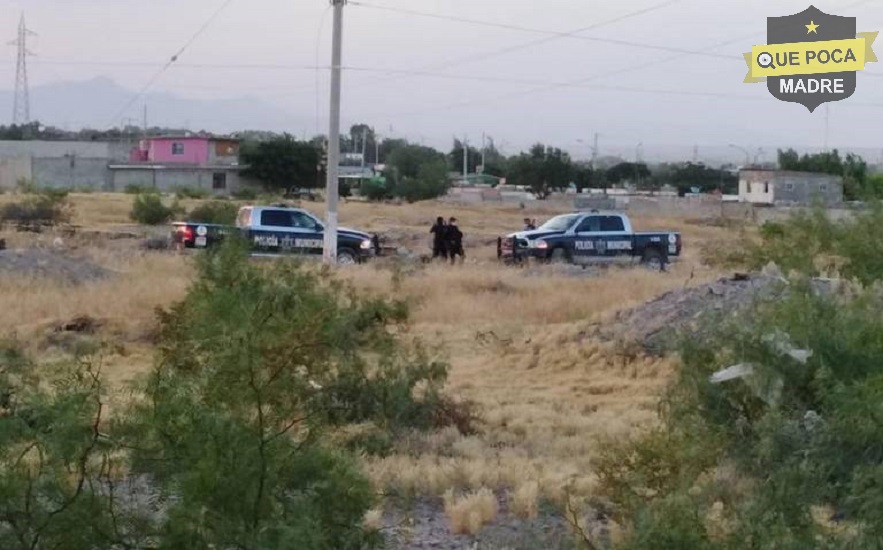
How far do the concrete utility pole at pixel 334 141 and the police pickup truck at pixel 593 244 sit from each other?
744 cm

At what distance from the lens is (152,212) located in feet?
197

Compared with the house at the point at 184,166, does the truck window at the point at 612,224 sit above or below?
below

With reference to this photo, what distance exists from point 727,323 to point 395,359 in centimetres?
464

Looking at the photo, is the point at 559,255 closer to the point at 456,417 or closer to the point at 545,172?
the point at 456,417

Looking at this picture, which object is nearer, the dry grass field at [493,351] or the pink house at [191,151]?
the dry grass field at [493,351]

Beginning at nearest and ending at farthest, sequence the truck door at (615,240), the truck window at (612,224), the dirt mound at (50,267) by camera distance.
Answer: the dirt mound at (50,267), the truck door at (615,240), the truck window at (612,224)

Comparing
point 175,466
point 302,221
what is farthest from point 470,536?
point 302,221

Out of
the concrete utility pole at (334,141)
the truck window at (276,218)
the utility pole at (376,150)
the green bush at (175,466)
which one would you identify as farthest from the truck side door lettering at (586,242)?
the utility pole at (376,150)

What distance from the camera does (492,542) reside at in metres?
9.02

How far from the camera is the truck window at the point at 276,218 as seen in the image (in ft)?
125

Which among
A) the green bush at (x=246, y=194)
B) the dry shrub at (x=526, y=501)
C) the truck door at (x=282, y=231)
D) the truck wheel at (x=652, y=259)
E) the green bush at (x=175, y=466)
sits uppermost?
the green bush at (x=175, y=466)

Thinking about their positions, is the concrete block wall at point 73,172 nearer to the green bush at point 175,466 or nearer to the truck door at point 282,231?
→ the truck door at point 282,231

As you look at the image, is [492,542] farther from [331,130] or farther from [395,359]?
[331,130]

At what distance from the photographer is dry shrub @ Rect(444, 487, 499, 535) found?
10.1m
